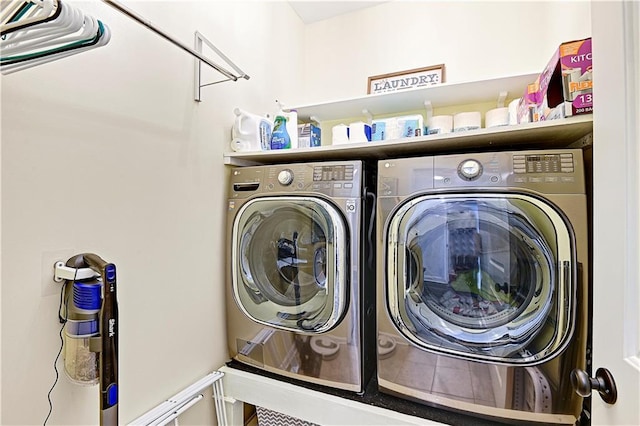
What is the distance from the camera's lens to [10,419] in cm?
75

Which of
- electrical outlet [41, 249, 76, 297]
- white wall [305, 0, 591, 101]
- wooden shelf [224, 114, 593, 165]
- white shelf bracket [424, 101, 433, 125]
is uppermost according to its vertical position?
white wall [305, 0, 591, 101]

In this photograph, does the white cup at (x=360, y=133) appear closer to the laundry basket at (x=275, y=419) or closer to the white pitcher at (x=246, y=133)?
the white pitcher at (x=246, y=133)

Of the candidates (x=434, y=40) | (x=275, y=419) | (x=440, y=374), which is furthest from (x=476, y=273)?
(x=434, y=40)

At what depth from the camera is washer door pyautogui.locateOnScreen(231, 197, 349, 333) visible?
1265 millimetres

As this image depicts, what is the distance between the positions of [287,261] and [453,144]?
897mm

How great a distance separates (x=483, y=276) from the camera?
1116mm

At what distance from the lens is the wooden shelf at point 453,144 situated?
1006 mm

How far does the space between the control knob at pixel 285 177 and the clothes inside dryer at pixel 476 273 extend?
49 cm

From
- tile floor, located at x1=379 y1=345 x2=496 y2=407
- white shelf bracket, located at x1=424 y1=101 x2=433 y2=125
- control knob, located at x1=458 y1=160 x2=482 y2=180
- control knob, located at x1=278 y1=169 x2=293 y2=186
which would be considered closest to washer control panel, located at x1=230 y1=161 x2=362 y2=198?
control knob, located at x1=278 y1=169 x2=293 y2=186

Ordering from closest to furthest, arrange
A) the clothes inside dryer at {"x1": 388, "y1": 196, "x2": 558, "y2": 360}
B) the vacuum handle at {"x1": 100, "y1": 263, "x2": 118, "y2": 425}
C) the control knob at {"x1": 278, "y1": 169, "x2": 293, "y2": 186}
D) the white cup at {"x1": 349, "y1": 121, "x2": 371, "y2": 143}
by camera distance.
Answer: the vacuum handle at {"x1": 100, "y1": 263, "x2": 118, "y2": 425} < the clothes inside dryer at {"x1": 388, "y1": 196, "x2": 558, "y2": 360} < the control knob at {"x1": 278, "y1": 169, "x2": 293, "y2": 186} < the white cup at {"x1": 349, "y1": 121, "x2": 371, "y2": 143}

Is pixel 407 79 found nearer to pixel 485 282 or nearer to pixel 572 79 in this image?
pixel 572 79

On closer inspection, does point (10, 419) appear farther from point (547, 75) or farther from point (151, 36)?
point (547, 75)

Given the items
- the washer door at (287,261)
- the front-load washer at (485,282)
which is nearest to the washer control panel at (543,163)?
the front-load washer at (485,282)

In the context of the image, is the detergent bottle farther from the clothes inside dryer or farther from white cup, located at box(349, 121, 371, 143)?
the clothes inside dryer
